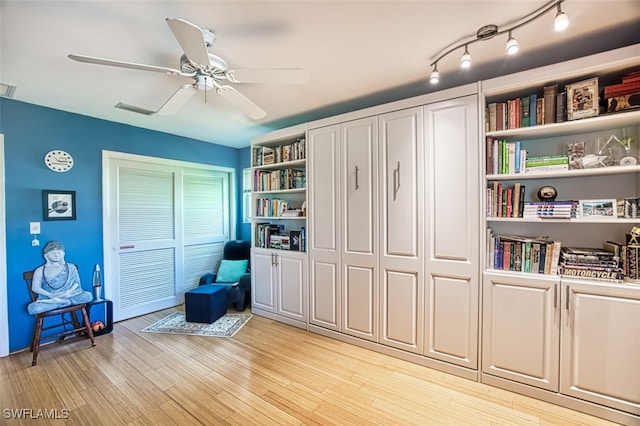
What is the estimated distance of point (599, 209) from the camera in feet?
6.03

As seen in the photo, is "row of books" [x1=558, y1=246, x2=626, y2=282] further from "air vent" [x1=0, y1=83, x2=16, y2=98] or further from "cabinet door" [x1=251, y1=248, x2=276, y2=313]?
"air vent" [x1=0, y1=83, x2=16, y2=98]

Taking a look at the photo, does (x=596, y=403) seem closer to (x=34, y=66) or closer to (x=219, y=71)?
(x=219, y=71)

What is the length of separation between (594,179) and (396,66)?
1.74 meters

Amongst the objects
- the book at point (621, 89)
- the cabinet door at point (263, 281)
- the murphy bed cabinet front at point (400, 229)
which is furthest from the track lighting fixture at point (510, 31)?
the cabinet door at point (263, 281)

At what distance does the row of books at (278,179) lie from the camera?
11.1 ft

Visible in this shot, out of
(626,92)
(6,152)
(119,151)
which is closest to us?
(626,92)

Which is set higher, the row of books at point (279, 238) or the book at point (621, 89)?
the book at point (621, 89)

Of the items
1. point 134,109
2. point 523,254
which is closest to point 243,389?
point 523,254

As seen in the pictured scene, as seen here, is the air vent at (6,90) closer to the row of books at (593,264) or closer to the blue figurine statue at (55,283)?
the blue figurine statue at (55,283)

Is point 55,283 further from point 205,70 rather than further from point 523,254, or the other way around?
point 523,254

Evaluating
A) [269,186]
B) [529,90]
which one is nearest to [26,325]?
[269,186]

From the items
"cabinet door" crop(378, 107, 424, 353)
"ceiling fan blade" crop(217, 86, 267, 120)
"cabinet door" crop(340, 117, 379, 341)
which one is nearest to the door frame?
"ceiling fan blade" crop(217, 86, 267, 120)

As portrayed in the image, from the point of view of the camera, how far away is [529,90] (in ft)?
6.91

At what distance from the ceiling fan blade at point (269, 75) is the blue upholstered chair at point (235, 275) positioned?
9.06 ft
